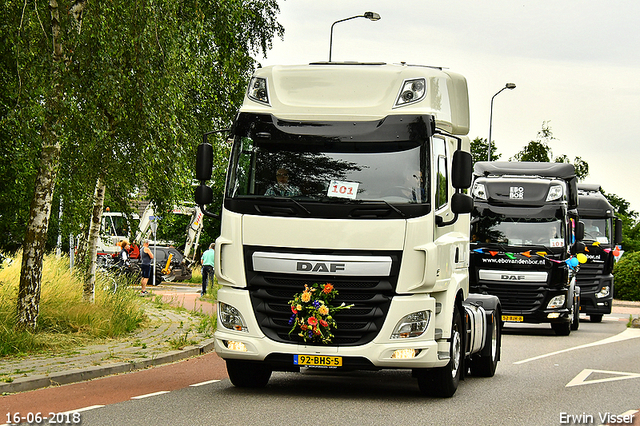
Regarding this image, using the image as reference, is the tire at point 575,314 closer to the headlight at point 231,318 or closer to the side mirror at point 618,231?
the side mirror at point 618,231

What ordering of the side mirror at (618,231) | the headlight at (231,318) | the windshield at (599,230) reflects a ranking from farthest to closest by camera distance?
the windshield at (599,230), the side mirror at (618,231), the headlight at (231,318)

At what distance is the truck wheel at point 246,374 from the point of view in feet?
36.3

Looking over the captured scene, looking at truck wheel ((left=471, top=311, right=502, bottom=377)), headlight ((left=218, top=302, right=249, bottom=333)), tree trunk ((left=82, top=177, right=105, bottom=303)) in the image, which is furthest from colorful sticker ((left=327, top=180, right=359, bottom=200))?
tree trunk ((left=82, top=177, right=105, bottom=303))

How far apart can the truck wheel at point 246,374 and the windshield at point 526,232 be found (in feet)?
34.3

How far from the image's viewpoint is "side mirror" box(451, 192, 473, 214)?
10523 mm

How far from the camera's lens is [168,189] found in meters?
15.4

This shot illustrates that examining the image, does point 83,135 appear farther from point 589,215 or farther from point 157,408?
point 589,215

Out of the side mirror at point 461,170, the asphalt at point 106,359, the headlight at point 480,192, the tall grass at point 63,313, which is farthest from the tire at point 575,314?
the side mirror at point 461,170

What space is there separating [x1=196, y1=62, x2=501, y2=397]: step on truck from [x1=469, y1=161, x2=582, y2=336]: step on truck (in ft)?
32.5

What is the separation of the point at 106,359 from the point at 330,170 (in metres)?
4.75

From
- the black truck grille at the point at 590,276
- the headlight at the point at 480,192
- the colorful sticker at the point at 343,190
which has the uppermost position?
the headlight at the point at 480,192

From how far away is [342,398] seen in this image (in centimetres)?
1071

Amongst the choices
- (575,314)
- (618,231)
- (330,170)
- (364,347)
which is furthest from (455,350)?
(618,231)

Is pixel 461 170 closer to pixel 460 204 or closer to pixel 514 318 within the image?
pixel 460 204
